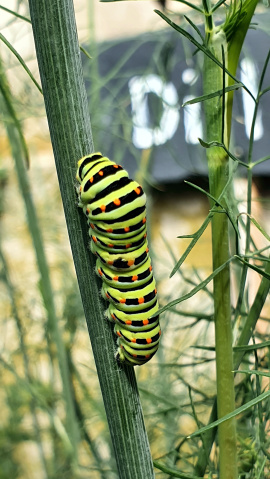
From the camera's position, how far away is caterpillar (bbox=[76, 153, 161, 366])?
41 centimetres

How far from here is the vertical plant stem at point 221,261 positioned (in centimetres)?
43

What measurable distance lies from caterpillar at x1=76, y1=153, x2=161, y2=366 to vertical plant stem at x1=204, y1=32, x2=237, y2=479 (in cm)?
5

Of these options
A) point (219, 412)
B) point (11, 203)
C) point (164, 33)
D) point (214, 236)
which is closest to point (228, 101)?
point (214, 236)

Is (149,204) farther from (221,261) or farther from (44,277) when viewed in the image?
(221,261)

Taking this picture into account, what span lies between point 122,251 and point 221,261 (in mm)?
72

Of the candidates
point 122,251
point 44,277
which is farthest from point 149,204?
point 122,251

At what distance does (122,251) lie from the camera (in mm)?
445

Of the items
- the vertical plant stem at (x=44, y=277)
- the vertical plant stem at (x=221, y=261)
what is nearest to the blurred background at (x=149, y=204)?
the vertical plant stem at (x=44, y=277)

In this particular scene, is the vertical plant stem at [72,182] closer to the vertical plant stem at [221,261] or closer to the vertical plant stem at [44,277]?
the vertical plant stem at [221,261]

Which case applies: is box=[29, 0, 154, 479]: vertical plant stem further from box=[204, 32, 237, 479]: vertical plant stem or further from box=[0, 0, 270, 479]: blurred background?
box=[0, 0, 270, 479]: blurred background

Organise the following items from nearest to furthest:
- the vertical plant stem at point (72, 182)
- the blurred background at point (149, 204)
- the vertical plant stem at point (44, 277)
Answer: the vertical plant stem at point (72, 182) < the vertical plant stem at point (44, 277) < the blurred background at point (149, 204)

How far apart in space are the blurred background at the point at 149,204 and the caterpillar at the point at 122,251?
0.99 ft

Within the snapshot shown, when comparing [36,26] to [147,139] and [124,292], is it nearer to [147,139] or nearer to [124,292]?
[124,292]

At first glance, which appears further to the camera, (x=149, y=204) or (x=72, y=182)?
(x=149, y=204)
